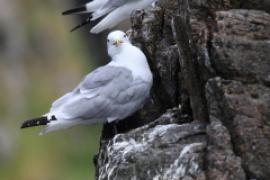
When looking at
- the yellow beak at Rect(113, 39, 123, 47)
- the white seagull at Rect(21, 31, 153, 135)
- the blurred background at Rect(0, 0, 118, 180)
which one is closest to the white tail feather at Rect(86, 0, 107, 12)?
the yellow beak at Rect(113, 39, 123, 47)

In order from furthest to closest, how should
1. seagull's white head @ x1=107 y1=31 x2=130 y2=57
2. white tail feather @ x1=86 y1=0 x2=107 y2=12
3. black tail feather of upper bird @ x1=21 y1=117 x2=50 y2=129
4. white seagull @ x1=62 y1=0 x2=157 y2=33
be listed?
white tail feather @ x1=86 y1=0 x2=107 y2=12
white seagull @ x1=62 y1=0 x2=157 y2=33
seagull's white head @ x1=107 y1=31 x2=130 y2=57
black tail feather of upper bird @ x1=21 y1=117 x2=50 y2=129

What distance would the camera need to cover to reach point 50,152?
25.4 meters

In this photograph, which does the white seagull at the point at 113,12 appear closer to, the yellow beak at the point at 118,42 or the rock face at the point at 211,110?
the yellow beak at the point at 118,42

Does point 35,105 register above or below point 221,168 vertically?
below

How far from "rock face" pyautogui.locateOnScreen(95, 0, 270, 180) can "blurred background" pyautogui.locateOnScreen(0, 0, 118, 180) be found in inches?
495

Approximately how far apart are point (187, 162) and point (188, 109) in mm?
863

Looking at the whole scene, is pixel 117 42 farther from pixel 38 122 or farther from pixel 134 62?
pixel 38 122

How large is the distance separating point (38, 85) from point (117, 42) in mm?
15583

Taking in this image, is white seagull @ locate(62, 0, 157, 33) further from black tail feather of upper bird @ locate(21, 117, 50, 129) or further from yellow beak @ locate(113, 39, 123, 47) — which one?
black tail feather of upper bird @ locate(21, 117, 50, 129)

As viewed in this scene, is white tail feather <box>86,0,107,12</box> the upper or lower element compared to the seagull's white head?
lower

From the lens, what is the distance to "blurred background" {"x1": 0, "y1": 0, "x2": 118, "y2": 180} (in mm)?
24734

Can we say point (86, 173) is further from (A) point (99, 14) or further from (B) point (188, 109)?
(B) point (188, 109)

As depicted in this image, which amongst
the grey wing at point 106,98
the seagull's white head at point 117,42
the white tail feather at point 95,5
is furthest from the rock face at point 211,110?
the white tail feather at point 95,5

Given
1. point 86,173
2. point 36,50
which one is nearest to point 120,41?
point 86,173
